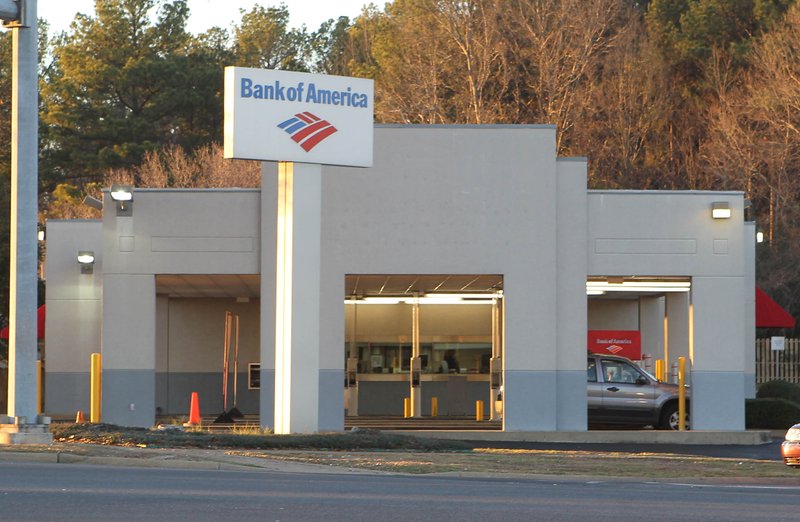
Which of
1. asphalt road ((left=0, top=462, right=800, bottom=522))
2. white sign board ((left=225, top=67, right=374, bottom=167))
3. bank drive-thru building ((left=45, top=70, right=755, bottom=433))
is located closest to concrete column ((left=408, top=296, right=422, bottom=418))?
bank drive-thru building ((left=45, top=70, right=755, bottom=433))

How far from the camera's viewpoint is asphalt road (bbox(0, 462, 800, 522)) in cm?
1267

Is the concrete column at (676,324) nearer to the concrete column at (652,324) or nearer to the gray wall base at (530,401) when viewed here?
the concrete column at (652,324)

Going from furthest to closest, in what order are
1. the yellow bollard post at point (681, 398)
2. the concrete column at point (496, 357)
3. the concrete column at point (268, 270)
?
the concrete column at point (496, 357)
the yellow bollard post at point (681, 398)
the concrete column at point (268, 270)

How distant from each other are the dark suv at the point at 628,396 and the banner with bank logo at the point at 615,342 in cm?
733

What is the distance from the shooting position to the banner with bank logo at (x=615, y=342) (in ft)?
123

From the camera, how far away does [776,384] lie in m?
34.1

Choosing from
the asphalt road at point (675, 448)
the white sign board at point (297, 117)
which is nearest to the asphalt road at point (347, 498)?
the asphalt road at point (675, 448)

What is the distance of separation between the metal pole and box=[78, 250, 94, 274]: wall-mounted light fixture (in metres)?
13.3

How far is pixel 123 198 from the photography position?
27.3 m

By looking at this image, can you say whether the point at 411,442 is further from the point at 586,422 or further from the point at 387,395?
the point at 387,395

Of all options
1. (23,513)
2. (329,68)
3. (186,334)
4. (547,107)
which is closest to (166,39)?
(329,68)

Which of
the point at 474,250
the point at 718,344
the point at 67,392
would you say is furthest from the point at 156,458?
the point at 67,392

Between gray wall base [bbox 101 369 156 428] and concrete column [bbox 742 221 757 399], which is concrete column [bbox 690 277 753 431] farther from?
gray wall base [bbox 101 369 156 428]

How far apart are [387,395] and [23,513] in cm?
2402
